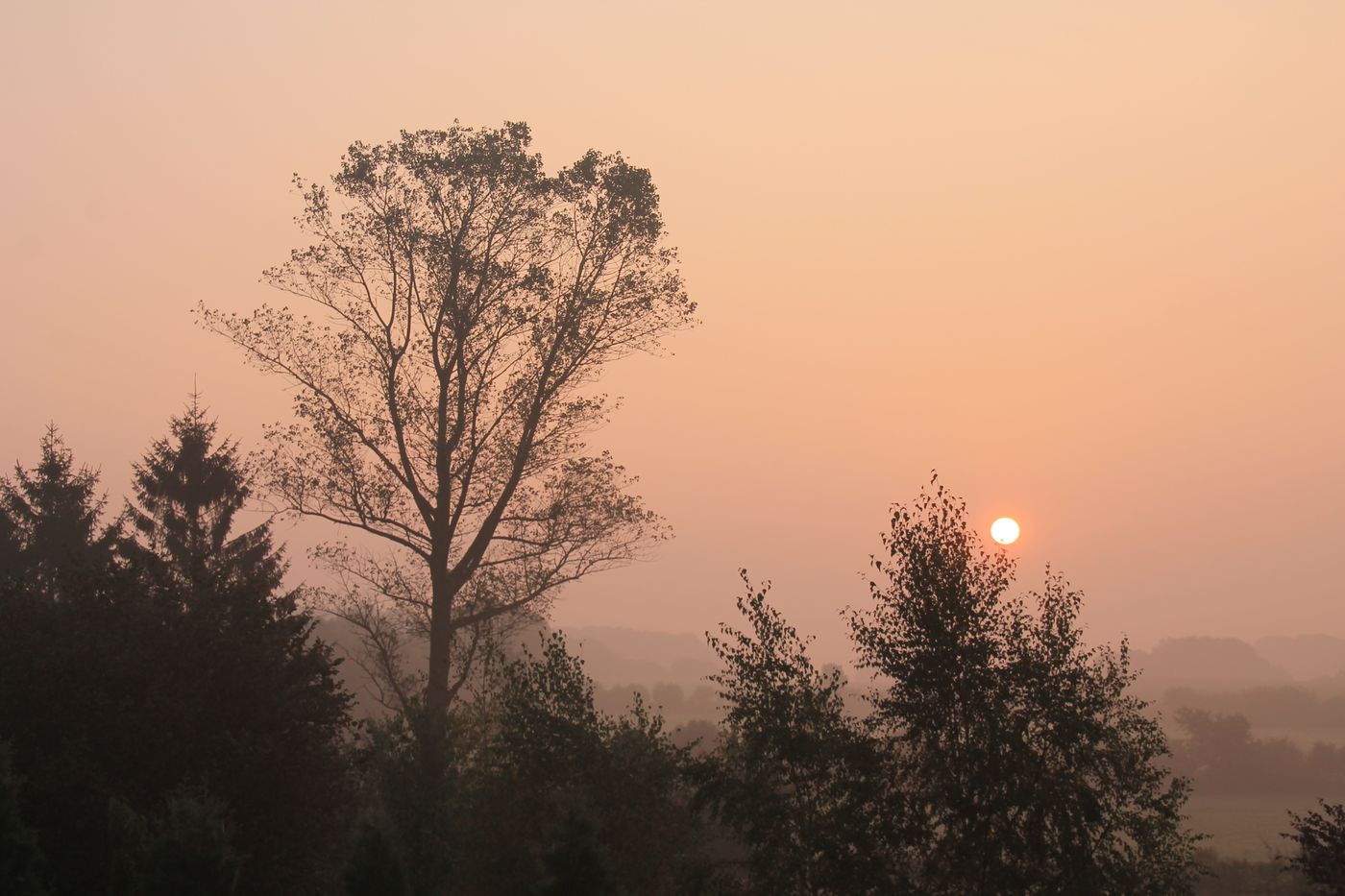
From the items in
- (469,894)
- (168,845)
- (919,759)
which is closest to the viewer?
(168,845)

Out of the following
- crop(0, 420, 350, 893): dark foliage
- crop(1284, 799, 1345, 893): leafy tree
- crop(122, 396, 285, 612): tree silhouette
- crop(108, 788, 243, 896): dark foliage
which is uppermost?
crop(122, 396, 285, 612): tree silhouette

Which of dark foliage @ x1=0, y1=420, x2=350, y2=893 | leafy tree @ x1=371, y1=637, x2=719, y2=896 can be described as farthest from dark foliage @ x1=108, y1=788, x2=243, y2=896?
leafy tree @ x1=371, y1=637, x2=719, y2=896

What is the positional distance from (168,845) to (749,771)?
1324cm

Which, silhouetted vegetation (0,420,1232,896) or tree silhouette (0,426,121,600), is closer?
silhouetted vegetation (0,420,1232,896)

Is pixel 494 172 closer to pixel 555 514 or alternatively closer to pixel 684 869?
pixel 555 514

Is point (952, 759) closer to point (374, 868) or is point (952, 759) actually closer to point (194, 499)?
point (374, 868)

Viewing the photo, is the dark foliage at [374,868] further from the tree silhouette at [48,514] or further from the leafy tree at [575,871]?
the tree silhouette at [48,514]

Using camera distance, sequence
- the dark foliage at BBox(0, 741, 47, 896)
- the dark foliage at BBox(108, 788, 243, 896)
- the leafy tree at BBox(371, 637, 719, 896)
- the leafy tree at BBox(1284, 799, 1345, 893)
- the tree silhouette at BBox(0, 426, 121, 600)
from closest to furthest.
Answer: the dark foliage at BBox(108, 788, 243, 896) < the dark foliage at BBox(0, 741, 47, 896) < the leafy tree at BBox(1284, 799, 1345, 893) < the leafy tree at BBox(371, 637, 719, 896) < the tree silhouette at BBox(0, 426, 121, 600)

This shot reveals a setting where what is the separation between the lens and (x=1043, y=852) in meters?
26.5

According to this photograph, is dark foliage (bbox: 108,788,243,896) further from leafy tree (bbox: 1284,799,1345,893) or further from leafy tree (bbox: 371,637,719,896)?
leafy tree (bbox: 1284,799,1345,893)

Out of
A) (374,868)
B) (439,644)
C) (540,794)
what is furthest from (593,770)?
(374,868)

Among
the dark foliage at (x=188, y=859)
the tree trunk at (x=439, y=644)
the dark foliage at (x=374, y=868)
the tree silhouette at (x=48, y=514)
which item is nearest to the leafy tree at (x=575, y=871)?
the dark foliage at (x=374, y=868)

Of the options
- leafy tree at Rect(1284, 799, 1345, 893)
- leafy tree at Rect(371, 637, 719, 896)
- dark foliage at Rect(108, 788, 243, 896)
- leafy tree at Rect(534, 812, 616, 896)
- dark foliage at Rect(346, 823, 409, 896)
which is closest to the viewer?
dark foliage at Rect(108, 788, 243, 896)

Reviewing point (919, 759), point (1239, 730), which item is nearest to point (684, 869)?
point (919, 759)
